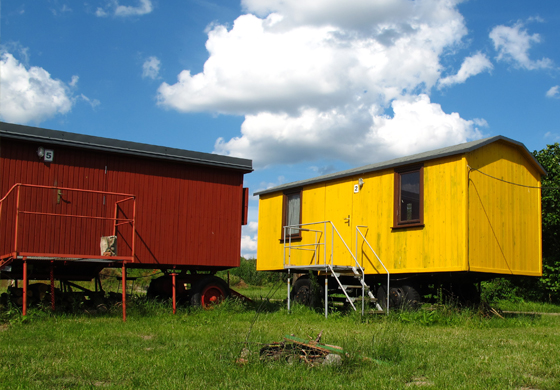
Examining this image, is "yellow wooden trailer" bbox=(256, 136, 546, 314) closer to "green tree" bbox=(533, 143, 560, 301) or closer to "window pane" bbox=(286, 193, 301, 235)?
"window pane" bbox=(286, 193, 301, 235)

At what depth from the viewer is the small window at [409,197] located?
514 inches

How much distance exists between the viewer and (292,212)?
16.8m

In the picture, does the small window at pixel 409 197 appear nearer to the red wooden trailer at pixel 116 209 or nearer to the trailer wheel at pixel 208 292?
the red wooden trailer at pixel 116 209

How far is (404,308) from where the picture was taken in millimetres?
12750

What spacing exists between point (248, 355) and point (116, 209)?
7.28 metres

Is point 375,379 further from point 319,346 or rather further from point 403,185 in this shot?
point 403,185

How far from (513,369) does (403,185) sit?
24.0 ft

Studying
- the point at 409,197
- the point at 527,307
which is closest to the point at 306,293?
the point at 409,197

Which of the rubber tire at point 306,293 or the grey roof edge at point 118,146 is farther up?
the grey roof edge at point 118,146

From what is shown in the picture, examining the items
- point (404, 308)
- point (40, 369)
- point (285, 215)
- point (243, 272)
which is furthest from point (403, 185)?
point (243, 272)

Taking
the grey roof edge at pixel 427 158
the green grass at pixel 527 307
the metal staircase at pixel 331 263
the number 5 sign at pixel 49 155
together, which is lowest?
the green grass at pixel 527 307

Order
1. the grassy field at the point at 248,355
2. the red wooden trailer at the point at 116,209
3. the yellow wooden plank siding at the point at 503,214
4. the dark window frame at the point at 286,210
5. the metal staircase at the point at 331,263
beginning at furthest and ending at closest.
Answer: the dark window frame at the point at 286,210
the metal staircase at the point at 331,263
the yellow wooden plank siding at the point at 503,214
the red wooden trailer at the point at 116,209
the grassy field at the point at 248,355


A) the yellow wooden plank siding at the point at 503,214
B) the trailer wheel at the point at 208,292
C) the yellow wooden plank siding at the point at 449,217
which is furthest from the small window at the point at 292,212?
the yellow wooden plank siding at the point at 503,214

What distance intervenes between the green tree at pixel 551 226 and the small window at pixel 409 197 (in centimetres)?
830
